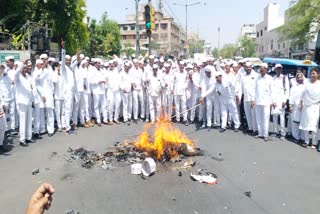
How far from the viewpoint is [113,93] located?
1185cm

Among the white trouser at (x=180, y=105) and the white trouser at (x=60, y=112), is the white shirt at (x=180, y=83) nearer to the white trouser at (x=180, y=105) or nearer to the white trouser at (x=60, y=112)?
the white trouser at (x=180, y=105)

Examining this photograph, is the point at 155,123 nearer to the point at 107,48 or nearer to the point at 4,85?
the point at 4,85

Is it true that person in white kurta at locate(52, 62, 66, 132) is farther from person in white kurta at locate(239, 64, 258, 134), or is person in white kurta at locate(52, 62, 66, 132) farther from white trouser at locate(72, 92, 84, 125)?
person in white kurta at locate(239, 64, 258, 134)

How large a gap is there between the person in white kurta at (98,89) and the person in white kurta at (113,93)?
0.22 metres

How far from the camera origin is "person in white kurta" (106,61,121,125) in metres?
11.8

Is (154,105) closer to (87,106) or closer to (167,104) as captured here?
(167,104)

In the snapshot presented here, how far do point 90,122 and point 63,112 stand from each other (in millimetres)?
1170

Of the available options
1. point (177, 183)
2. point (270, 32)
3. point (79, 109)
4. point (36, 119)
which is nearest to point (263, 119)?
point (177, 183)

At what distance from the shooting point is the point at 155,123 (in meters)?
12.0

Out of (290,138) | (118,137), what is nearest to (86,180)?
(118,137)

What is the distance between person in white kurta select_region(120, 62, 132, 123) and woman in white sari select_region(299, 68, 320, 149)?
19.2ft

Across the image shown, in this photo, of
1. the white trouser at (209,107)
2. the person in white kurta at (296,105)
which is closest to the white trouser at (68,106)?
the white trouser at (209,107)

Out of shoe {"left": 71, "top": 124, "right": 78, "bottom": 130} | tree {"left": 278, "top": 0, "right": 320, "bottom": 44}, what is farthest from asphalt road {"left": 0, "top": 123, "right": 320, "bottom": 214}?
tree {"left": 278, "top": 0, "right": 320, "bottom": 44}

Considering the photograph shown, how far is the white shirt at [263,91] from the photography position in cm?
962
